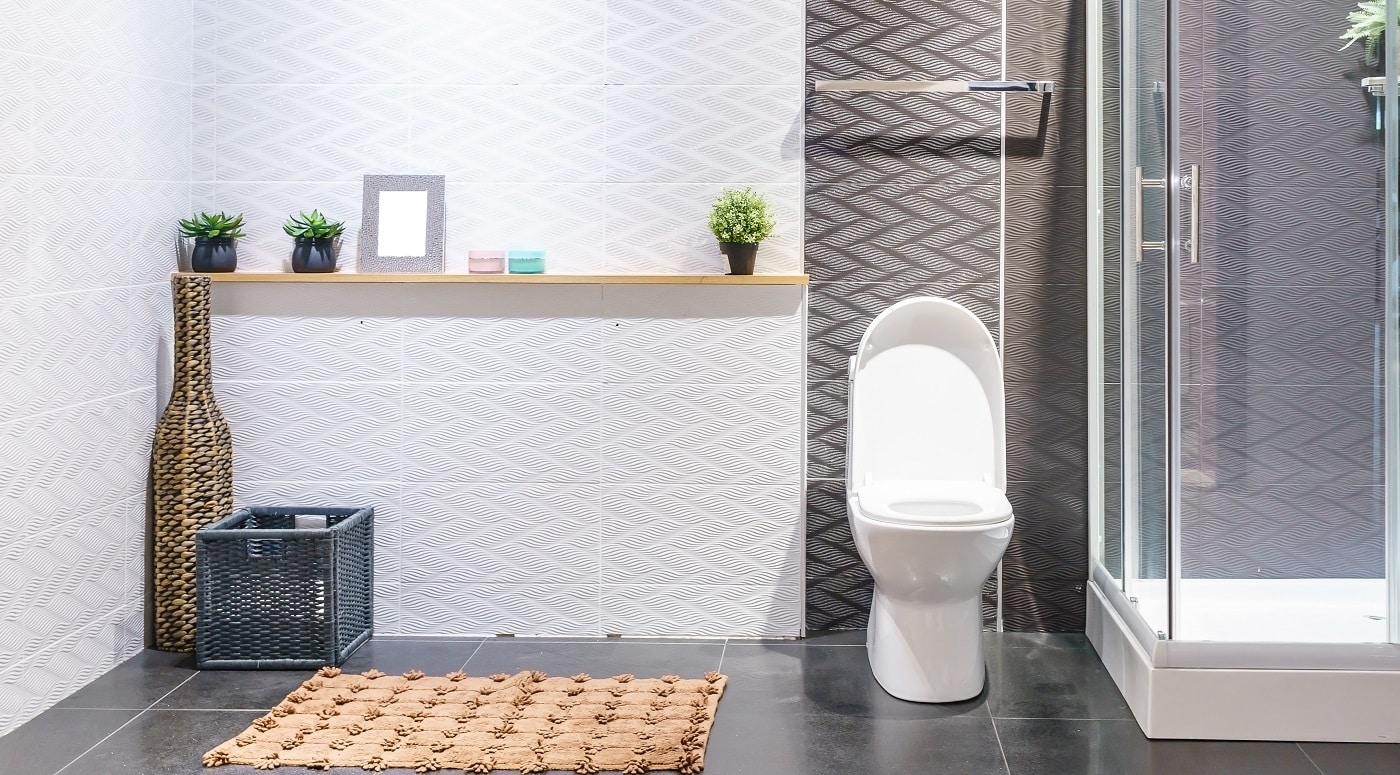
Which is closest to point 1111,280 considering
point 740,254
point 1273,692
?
point 740,254

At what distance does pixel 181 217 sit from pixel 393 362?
0.68m

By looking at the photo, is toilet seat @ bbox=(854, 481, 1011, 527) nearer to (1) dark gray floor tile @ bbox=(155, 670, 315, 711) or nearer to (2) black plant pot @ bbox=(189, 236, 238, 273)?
(1) dark gray floor tile @ bbox=(155, 670, 315, 711)

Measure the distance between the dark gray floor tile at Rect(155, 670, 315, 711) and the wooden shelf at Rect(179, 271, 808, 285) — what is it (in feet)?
3.22

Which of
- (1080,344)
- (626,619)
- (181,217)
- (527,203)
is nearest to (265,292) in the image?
(181,217)

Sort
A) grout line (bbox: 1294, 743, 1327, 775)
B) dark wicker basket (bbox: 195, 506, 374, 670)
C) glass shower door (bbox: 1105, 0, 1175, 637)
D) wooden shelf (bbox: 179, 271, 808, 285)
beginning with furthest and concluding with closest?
1. wooden shelf (bbox: 179, 271, 808, 285)
2. dark wicker basket (bbox: 195, 506, 374, 670)
3. glass shower door (bbox: 1105, 0, 1175, 637)
4. grout line (bbox: 1294, 743, 1327, 775)

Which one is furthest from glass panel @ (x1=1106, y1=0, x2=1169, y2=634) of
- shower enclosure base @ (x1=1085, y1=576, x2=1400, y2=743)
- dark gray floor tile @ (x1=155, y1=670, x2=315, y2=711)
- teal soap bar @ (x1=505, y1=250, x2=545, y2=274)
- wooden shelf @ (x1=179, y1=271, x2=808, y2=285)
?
dark gray floor tile @ (x1=155, y1=670, x2=315, y2=711)

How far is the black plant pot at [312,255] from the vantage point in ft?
10.4

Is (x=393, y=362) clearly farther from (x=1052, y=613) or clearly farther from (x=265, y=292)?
(x=1052, y=613)

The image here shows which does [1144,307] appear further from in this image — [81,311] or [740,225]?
[81,311]

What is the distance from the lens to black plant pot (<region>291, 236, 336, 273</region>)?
10.4ft

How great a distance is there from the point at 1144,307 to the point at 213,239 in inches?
89.8

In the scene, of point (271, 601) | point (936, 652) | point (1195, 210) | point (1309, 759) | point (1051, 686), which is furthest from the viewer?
point (271, 601)

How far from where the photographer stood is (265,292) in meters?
3.18

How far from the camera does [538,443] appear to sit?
320 centimetres
